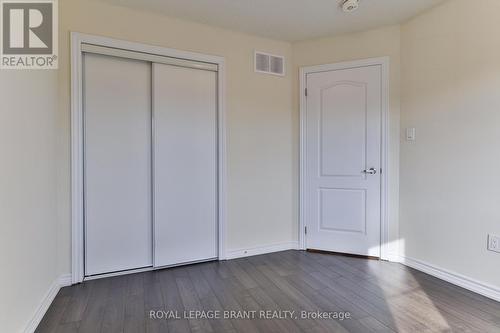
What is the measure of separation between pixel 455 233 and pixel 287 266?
1.52 meters

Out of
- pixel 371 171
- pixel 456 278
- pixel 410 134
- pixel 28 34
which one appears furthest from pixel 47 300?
pixel 410 134

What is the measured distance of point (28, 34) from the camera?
2.09 metres

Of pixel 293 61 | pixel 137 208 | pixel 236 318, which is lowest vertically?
pixel 236 318

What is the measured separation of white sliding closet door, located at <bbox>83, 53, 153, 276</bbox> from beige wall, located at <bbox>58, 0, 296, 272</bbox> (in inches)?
13.6

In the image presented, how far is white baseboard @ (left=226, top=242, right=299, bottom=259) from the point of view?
3121 mm

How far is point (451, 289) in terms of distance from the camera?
2.37 metres

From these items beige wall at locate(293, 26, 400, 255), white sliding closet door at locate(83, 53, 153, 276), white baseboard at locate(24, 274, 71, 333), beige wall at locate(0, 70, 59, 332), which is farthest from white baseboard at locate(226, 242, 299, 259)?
beige wall at locate(0, 70, 59, 332)

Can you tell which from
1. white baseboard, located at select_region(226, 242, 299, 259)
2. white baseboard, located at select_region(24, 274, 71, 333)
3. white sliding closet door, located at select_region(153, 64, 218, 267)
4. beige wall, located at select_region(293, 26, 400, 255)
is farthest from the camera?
white baseboard, located at select_region(226, 242, 299, 259)

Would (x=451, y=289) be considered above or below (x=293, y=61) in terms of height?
below

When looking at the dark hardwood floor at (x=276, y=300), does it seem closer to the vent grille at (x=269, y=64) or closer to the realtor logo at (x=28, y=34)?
the realtor logo at (x=28, y=34)

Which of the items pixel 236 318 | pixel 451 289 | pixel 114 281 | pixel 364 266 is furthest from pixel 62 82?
pixel 451 289

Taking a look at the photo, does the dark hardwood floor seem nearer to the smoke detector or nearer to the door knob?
the door knob

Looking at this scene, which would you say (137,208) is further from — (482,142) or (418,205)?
(482,142)

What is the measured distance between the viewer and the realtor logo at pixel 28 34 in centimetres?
169
